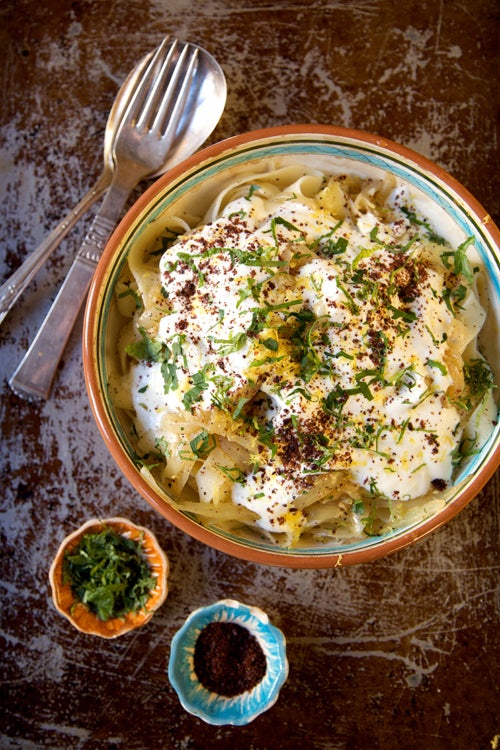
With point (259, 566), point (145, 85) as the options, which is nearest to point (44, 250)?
point (145, 85)

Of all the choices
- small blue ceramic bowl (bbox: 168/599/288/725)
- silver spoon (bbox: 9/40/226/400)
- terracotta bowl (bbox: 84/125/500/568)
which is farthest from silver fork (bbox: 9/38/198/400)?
small blue ceramic bowl (bbox: 168/599/288/725)

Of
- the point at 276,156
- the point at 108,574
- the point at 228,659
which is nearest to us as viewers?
the point at 276,156

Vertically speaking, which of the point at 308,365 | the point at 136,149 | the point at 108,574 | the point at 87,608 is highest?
the point at 136,149

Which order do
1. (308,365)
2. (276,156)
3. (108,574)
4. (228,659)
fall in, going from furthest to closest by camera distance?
(228,659)
(108,574)
(276,156)
(308,365)

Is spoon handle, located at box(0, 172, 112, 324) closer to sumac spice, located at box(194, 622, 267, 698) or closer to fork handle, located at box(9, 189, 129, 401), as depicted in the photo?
fork handle, located at box(9, 189, 129, 401)

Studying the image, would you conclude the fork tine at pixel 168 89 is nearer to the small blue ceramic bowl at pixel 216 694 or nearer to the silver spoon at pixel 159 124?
the silver spoon at pixel 159 124

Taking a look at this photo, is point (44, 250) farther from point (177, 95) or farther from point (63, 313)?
point (177, 95)

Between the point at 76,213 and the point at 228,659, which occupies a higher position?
the point at 76,213
